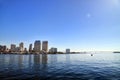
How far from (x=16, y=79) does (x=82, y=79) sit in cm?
1472

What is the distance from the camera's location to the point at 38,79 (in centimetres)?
3017

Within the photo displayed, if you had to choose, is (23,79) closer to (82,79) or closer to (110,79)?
(82,79)

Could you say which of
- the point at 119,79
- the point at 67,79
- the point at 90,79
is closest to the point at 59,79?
the point at 67,79

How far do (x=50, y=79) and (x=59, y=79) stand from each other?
203cm

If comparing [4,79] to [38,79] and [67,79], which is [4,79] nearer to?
[38,79]

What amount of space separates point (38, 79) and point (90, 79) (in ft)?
38.4

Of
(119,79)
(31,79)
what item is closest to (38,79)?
(31,79)

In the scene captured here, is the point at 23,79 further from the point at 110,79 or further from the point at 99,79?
the point at 110,79

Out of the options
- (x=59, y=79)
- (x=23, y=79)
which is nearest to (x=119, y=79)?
(x=59, y=79)

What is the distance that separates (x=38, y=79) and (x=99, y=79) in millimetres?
13813

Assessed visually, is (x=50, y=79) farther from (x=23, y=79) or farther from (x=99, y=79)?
(x=99, y=79)

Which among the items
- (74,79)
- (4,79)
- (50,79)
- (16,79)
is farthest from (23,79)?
(74,79)

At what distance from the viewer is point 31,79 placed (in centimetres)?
3000

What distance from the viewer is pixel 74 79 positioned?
3069 cm
